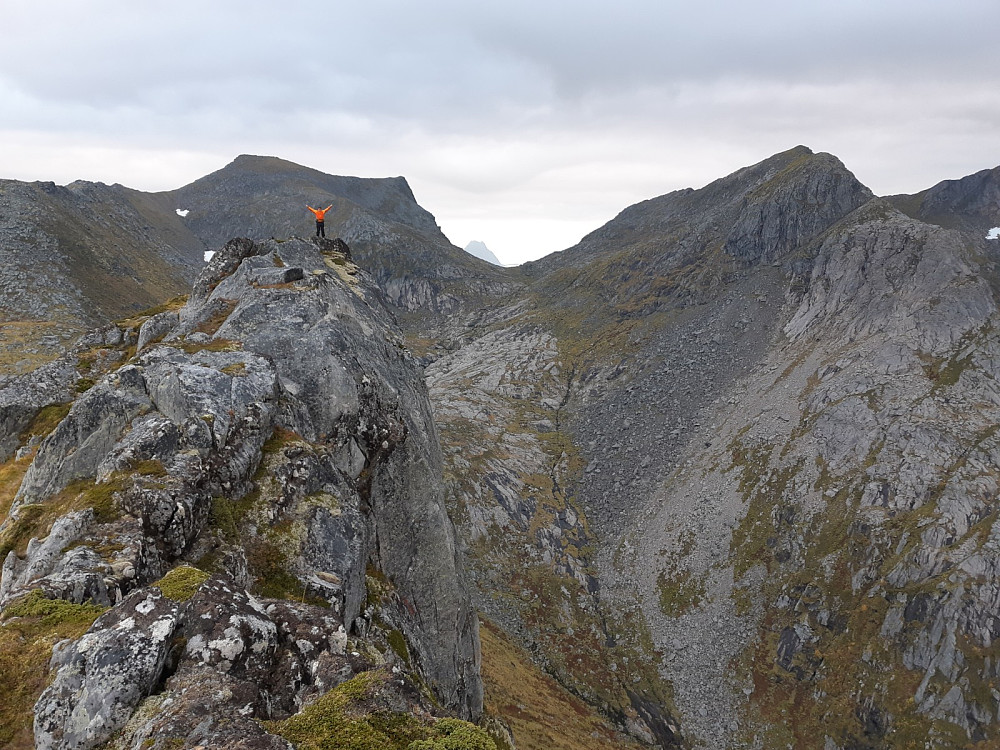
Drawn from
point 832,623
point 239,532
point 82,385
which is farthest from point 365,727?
point 832,623

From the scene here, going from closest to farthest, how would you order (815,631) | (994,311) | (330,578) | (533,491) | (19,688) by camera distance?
1. (19,688)
2. (330,578)
3. (815,631)
4. (994,311)
5. (533,491)

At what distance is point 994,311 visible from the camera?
8738 cm

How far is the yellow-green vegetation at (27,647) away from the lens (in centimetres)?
1183

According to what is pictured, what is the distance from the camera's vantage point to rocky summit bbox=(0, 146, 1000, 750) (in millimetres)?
13766

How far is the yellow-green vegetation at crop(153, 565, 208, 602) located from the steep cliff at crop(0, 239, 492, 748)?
0.09 metres

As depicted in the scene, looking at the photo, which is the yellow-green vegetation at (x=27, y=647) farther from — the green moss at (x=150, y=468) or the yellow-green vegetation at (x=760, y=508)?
the yellow-green vegetation at (x=760, y=508)

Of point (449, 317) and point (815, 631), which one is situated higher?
point (449, 317)

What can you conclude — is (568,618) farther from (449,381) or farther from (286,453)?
(449,381)

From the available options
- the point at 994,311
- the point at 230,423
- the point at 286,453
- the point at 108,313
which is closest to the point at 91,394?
the point at 230,423

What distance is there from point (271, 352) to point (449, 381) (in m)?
108

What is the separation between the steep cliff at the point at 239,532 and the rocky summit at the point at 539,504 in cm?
12

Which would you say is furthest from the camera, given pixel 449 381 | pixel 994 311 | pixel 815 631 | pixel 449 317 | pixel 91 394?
pixel 449 317

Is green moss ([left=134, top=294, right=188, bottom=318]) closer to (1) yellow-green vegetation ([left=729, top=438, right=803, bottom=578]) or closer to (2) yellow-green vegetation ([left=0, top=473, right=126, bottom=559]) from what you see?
(2) yellow-green vegetation ([left=0, top=473, right=126, bottom=559])

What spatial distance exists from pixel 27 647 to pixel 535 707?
54523mm
